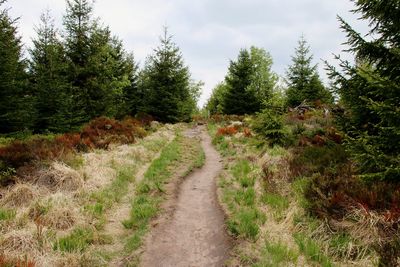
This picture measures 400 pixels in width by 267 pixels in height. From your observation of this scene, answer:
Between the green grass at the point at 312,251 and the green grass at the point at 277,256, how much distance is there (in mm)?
218

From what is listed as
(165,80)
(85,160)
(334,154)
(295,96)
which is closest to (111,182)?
(85,160)

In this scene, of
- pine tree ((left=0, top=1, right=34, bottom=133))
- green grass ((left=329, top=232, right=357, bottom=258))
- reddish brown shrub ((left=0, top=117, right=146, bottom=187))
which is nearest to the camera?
green grass ((left=329, top=232, right=357, bottom=258))

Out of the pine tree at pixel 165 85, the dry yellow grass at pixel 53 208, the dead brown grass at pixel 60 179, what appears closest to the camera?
the dry yellow grass at pixel 53 208

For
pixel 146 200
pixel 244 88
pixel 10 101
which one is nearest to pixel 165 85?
pixel 244 88

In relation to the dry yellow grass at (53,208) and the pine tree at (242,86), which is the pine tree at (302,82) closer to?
the pine tree at (242,86)

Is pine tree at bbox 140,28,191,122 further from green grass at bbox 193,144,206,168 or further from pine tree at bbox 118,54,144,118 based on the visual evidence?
green grass at bbox 193,144,206,168

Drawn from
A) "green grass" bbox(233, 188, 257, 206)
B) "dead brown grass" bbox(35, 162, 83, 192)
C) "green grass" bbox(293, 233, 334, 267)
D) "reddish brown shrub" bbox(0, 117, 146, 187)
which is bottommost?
"green grass" bbox(293, 233, 334, 267)

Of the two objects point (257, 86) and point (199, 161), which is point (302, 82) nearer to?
point (257, 86)

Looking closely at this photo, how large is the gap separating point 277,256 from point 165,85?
27312 mm

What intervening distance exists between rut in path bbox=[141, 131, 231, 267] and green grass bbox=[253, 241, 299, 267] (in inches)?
31.0

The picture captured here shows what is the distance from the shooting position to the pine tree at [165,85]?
31.5 m

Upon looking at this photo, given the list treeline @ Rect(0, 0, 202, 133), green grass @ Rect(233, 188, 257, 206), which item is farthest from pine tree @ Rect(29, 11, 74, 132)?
green grass @ Rect(233, 188, 257, 206)

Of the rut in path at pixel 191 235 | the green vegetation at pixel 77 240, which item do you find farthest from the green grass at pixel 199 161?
the green vegetation at pixel 77 240

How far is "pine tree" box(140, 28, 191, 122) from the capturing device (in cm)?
3145
